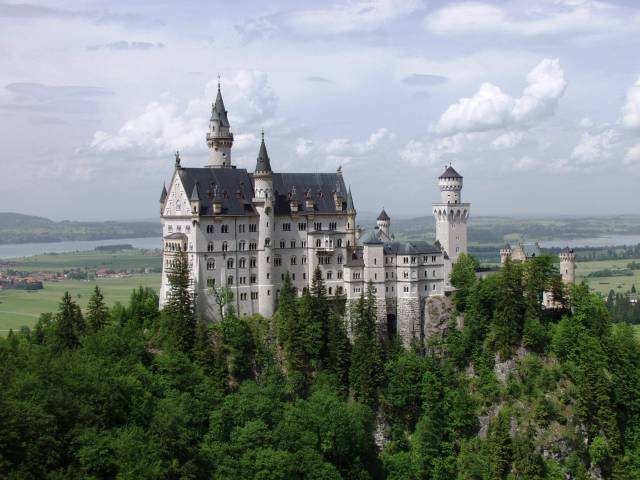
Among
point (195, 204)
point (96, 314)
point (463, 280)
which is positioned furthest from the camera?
point (463, 280)

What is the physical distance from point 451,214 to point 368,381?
2875cm

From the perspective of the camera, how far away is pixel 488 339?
92875 millimetres

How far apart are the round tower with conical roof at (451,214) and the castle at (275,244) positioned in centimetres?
273

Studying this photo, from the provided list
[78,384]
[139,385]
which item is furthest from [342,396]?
[78,384]

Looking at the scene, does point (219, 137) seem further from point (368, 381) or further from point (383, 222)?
point (368, 381)

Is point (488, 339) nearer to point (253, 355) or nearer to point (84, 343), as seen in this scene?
point (253, 355)

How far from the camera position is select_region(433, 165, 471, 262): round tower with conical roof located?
106062 mm

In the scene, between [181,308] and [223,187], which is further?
[223,187]

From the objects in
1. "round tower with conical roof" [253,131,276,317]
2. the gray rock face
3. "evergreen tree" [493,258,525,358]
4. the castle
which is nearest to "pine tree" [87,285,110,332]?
the castle

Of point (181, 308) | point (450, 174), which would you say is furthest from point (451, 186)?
point (181, 308)

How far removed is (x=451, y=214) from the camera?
106250 millimetres

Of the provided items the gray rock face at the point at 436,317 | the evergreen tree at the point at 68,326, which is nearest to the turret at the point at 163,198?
the evergreen tree at the point at 68,326

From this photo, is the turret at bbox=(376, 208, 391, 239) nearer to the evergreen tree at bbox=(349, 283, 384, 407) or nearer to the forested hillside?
the forested hillside

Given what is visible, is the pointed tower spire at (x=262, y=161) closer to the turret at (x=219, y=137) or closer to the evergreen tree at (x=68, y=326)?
the turret at (x=219, y=137)
